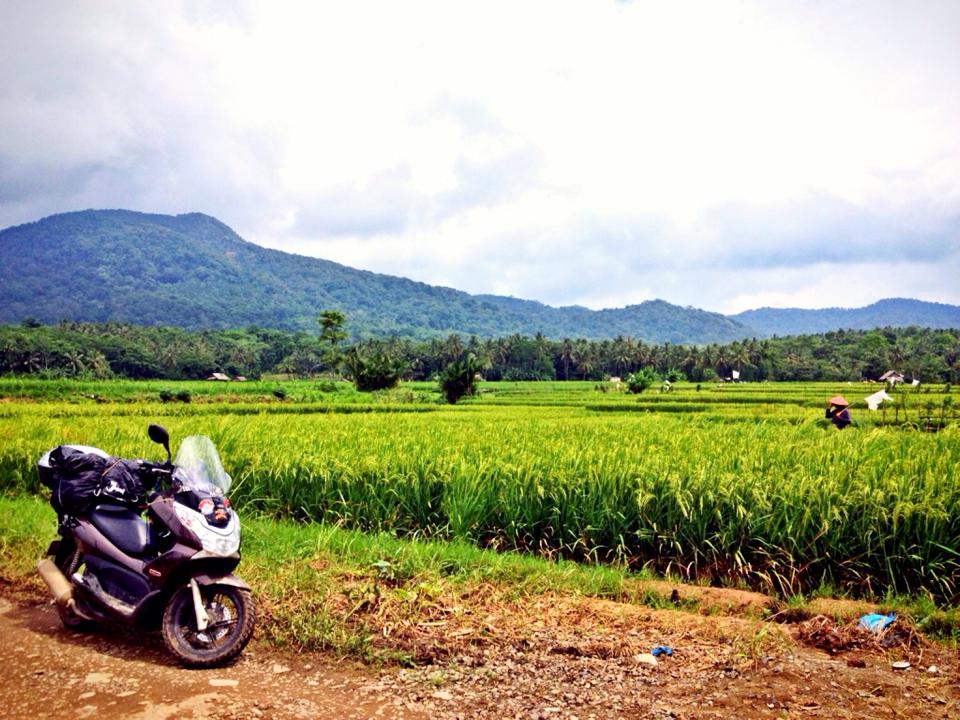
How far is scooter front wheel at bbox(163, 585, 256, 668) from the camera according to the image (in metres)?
4.54

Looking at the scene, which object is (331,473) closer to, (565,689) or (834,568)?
(565,689)

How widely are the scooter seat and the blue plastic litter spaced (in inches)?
209

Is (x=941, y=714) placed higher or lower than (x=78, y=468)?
lower

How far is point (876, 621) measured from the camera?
520cm

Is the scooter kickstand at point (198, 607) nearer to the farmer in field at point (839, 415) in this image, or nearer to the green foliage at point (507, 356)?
the farmer in field at point (839, 415)

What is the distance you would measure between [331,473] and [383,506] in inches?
38.2

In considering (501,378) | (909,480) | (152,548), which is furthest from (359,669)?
(501,378)

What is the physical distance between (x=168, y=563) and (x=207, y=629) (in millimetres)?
516

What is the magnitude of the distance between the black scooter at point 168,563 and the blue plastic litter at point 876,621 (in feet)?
14.7

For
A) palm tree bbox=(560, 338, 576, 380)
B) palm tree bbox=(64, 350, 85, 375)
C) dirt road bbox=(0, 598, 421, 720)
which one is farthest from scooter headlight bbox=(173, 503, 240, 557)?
palm tree bbox=(560, 338, 576, 380)

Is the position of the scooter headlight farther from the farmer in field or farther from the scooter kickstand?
the farmer in field

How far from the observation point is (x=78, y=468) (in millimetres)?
5059

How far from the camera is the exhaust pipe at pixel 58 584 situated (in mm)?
5000

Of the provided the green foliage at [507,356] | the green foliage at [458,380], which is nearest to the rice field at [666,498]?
the green foliage at [458,380]
